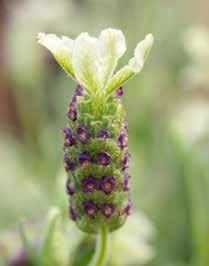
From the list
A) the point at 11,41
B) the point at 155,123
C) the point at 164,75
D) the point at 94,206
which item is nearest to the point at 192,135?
the point at 155,123

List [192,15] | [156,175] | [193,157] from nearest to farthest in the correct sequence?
1. [193,157]
2. [156,175]
3. [192,15]

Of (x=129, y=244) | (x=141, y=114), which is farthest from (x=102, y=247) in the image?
(x=141, y=114)

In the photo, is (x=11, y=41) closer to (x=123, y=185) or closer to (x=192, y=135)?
(x=192, y=135)

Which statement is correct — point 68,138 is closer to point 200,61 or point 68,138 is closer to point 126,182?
point 126,182

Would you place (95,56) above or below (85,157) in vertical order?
above

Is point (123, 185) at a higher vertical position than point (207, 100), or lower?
lower

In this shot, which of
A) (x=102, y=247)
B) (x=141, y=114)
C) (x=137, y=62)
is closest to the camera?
(x=137, y=62)

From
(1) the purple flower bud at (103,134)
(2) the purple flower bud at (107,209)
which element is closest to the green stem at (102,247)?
(2) the purple flower bud at (107,209)
